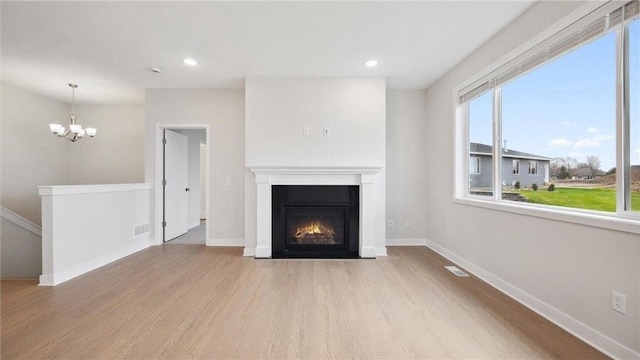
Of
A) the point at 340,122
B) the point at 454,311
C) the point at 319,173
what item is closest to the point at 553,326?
the point at 454,311

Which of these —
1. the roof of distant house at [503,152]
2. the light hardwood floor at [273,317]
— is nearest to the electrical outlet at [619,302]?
the light hardwood floor at [273,317]

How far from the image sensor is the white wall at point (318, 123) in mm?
3836

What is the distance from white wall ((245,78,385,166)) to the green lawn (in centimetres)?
186

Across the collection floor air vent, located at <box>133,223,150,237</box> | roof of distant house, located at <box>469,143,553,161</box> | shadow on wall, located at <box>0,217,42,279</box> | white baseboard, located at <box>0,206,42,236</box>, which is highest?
roof of distant house, located at <box>469,143,553,161</box>

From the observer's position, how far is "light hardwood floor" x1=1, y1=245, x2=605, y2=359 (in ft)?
5.73

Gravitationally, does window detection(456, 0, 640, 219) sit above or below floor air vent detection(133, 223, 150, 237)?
above

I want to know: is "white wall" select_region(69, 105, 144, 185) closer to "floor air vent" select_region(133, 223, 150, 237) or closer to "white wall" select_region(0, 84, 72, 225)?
"white wall" select_region(0, 84, 72, 225)

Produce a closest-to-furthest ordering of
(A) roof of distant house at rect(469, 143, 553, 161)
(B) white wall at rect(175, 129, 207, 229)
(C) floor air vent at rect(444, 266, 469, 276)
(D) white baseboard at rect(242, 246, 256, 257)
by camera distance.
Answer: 1. (A) roof of distant house at rect(469, 143, 553, 161)
2. (C) floor air vent at rect(444, 266, 469, 276)
3. (D) white baseboard at rect(242, 246, 256, 257)
4. (B) white wall at rect(175, 129, 207, 229)

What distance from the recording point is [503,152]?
2887 millimetres

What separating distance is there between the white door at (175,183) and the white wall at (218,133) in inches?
9.5

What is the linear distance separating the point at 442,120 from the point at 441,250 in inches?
74.8

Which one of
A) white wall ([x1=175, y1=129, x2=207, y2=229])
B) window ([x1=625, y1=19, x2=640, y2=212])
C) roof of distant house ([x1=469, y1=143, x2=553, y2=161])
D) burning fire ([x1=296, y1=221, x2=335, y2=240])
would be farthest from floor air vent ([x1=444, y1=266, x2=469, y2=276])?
white wall ([x1=175, y1=129, x2=207, y2=229])

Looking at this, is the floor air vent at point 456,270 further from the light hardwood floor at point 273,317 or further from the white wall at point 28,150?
the white wall at point 28,150

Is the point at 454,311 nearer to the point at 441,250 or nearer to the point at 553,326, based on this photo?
the point at 553,326
